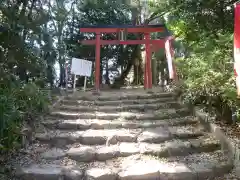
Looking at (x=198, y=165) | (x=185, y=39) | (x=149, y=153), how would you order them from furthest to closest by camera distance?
(x=185, y=39)
(x=149, y=153)
(x=198, y=165)

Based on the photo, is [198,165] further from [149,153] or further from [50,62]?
[50,62]

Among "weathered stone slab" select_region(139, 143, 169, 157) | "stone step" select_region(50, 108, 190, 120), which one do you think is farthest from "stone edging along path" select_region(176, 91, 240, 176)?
"weathered stone slab" select_region(139, 143, 169, 157)

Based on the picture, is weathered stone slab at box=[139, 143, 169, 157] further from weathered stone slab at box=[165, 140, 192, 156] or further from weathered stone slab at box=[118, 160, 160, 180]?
weathered stone slab at box=[118, 160, 160, 180]

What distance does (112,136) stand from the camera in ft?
15.8

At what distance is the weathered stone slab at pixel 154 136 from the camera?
4.76 m

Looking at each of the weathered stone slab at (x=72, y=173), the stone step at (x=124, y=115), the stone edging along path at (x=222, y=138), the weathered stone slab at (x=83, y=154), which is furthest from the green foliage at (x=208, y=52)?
the weathered stone slab at (x=72, y=173)

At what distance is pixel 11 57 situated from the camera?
439cm

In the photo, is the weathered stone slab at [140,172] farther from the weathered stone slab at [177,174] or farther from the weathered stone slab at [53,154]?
the weathered stone slab at [53,154]

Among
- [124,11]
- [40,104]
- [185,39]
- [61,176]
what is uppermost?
[124,11]

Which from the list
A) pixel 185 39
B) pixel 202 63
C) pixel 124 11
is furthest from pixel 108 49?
pixel 202 63

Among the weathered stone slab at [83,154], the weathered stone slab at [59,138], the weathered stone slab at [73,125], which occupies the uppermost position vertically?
the weathered stone slab at [73,125]

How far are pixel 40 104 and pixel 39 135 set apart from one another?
119cm

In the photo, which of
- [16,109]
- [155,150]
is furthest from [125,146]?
[16,109]

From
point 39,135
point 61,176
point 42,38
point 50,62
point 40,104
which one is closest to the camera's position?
point 61,176
